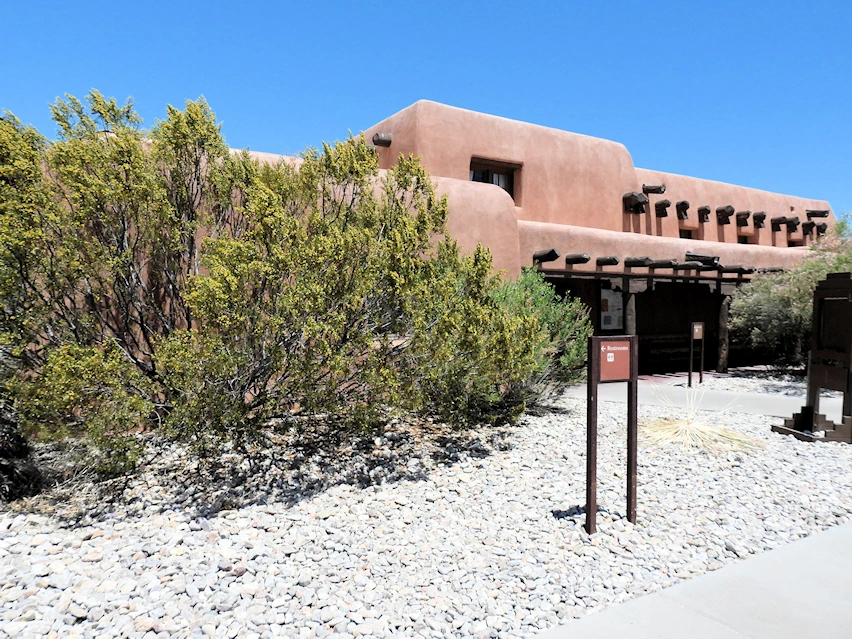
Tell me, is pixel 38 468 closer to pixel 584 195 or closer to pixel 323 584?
pixel 323 584

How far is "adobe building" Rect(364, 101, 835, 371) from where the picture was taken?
1377 centimetres

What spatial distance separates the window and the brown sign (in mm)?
11649

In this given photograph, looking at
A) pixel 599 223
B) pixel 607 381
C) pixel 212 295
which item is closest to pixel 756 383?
pixel 599 223

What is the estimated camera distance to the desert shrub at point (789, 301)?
12.6m

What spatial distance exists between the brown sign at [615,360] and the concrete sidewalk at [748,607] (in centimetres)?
144

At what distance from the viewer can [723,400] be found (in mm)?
10633

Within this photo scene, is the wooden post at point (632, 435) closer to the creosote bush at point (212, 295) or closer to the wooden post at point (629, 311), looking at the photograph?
the creosote bush at point (212, 295)

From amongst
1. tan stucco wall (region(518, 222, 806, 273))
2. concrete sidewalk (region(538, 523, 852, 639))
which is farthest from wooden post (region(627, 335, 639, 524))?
tan stucco wall (region(518, 222, 806, 273))

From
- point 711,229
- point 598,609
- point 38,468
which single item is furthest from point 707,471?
point 711,229

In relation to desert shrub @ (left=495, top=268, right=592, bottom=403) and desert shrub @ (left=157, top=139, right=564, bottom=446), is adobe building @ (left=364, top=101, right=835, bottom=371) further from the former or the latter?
desert shrub @ (left=157, top=139, right=564, bottom=446)

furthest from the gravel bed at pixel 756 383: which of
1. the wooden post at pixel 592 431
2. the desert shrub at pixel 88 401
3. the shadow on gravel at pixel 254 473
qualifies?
the desert shrub at pixel 88 401

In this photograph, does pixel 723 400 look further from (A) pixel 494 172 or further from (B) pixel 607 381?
(A) pixel 494 172

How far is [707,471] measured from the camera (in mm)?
5738

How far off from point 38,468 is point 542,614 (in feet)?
14.9
